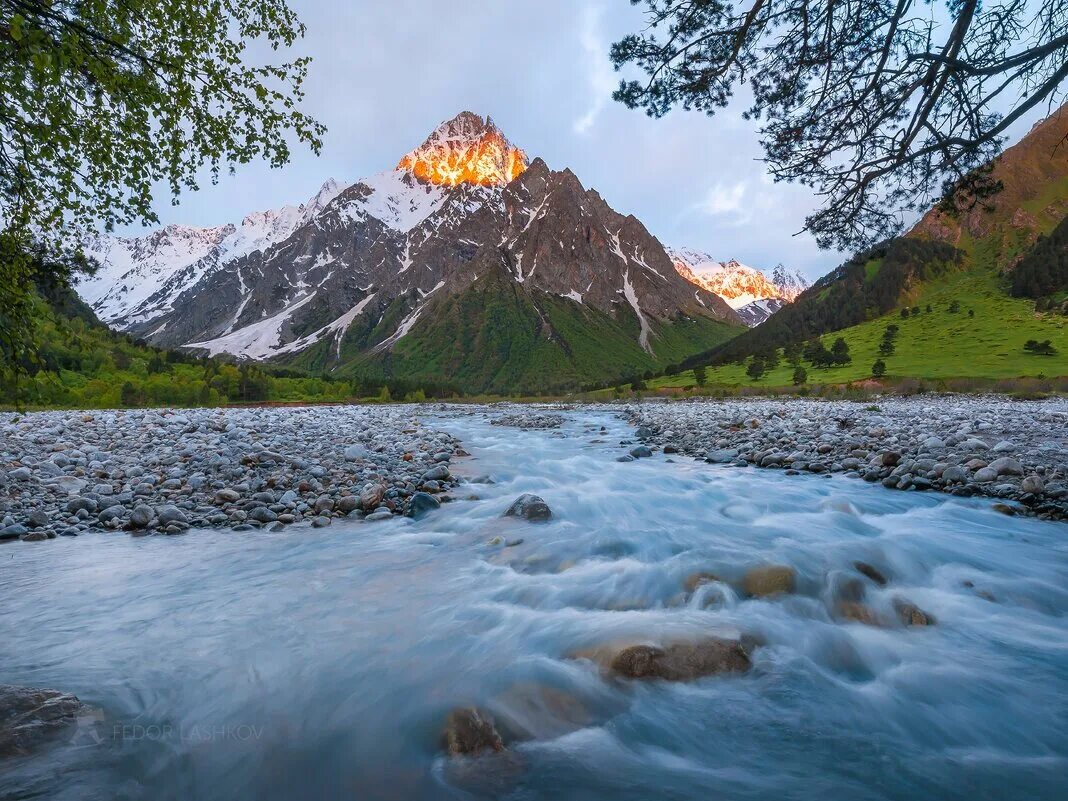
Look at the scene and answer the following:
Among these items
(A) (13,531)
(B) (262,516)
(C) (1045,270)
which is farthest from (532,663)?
(C) (1045,270)

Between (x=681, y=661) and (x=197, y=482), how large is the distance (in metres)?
9.19

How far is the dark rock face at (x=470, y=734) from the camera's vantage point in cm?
322

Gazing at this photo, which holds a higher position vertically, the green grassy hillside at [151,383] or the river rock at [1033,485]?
the green grassy hillside at [151,383]

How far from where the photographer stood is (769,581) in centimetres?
561

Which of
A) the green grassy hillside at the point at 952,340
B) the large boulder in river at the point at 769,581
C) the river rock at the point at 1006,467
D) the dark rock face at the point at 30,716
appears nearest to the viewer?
the dark rock face at the point at 30,716

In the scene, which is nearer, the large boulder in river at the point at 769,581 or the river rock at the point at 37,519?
the large boulder in river at the point at 769,581

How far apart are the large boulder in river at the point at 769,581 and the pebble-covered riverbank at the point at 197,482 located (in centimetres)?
536

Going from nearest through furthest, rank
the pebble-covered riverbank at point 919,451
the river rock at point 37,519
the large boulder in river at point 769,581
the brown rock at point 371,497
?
1. the large boulder in river at point 769,581
2. the river rock at point 37,519
3. the brown rock at point 371,497
4. the pebble-covered riverbank at point 919,451

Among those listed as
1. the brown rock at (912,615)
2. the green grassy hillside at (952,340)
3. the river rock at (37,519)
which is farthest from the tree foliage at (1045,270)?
the river rock at (37,519)

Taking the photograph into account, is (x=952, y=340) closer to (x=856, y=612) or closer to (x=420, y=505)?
(x=856, y=612)

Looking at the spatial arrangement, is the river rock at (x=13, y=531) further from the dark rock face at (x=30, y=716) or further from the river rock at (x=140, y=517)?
the dark rock face at (x=30, y=716)

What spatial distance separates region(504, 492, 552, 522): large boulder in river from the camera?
28.9 feet

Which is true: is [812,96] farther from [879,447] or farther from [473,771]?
[473,771]

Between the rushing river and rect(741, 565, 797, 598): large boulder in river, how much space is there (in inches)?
6.7
